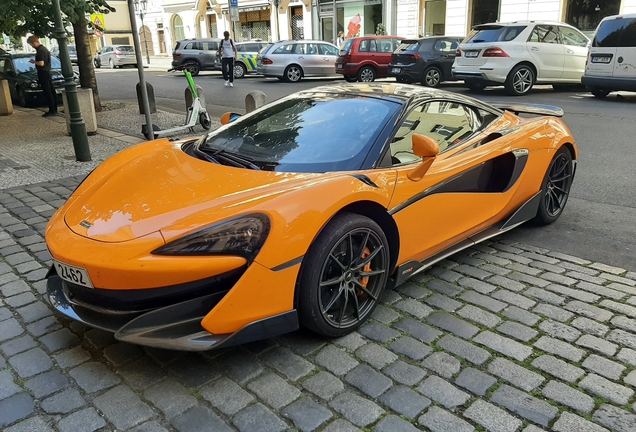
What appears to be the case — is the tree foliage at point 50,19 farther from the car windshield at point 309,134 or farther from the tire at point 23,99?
the car windshield at point 309,134

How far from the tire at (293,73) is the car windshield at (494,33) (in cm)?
775

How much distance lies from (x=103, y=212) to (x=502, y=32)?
12.7 meters

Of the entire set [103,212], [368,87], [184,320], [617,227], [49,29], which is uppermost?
[49,29]

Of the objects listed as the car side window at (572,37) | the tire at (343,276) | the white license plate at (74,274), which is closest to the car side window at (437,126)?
the tire at (343,276)

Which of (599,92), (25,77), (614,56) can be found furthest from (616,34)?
(25,77)

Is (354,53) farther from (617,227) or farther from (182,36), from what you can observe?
(182,36)

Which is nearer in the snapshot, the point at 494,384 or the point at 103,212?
the point at 494,384

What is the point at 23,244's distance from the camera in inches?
173

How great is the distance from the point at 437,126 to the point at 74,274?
245 centimetres

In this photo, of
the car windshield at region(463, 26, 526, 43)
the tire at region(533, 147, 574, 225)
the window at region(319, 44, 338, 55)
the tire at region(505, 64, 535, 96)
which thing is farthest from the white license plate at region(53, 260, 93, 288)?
the window at region(319, 44, 338, 55)

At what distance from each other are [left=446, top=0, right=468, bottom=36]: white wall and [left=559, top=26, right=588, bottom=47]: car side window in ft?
38.2

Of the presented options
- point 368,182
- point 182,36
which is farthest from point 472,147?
point 182,36

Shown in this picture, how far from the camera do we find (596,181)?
618cm

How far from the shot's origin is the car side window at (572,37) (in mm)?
13852
